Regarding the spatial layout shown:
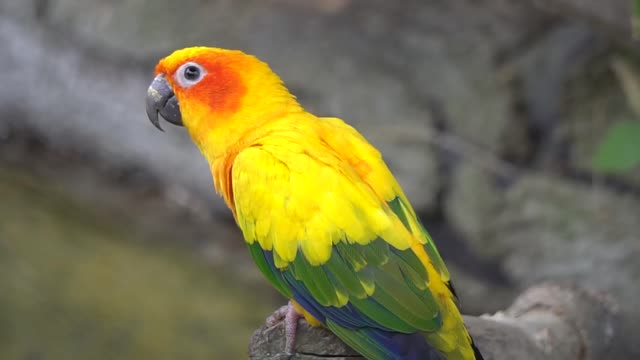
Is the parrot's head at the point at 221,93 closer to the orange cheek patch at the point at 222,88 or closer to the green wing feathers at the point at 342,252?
the orange cheek patch at the point at 222,88

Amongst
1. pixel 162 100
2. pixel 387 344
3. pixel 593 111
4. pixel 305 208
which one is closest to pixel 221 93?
pixel 162 100

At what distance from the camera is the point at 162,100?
249cm

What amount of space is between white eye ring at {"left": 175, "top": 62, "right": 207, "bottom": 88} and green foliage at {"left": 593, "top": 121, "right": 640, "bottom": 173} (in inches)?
68.4

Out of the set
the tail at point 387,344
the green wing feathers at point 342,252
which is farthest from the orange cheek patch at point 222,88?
the tail at point 387,344

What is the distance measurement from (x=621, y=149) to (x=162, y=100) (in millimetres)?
1820

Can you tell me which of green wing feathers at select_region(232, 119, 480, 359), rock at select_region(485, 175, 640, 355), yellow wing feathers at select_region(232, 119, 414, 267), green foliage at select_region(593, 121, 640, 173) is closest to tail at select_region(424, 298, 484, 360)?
green wing feathers at select_region(232, 119, 480, 359)

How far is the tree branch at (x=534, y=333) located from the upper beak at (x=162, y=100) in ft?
2.02

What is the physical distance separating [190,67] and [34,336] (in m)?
1.95

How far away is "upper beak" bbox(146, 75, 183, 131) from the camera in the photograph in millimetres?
2484

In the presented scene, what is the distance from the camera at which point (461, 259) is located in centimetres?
423

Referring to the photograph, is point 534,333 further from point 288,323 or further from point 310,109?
point 310,109

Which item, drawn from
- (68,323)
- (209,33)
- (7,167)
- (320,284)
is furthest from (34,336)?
(320,284)

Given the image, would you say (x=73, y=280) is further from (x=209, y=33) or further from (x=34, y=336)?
(x=209, y=33)

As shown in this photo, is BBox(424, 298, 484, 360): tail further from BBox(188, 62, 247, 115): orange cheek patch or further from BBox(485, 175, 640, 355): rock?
BBox(485, 175, 640, 355): rock
